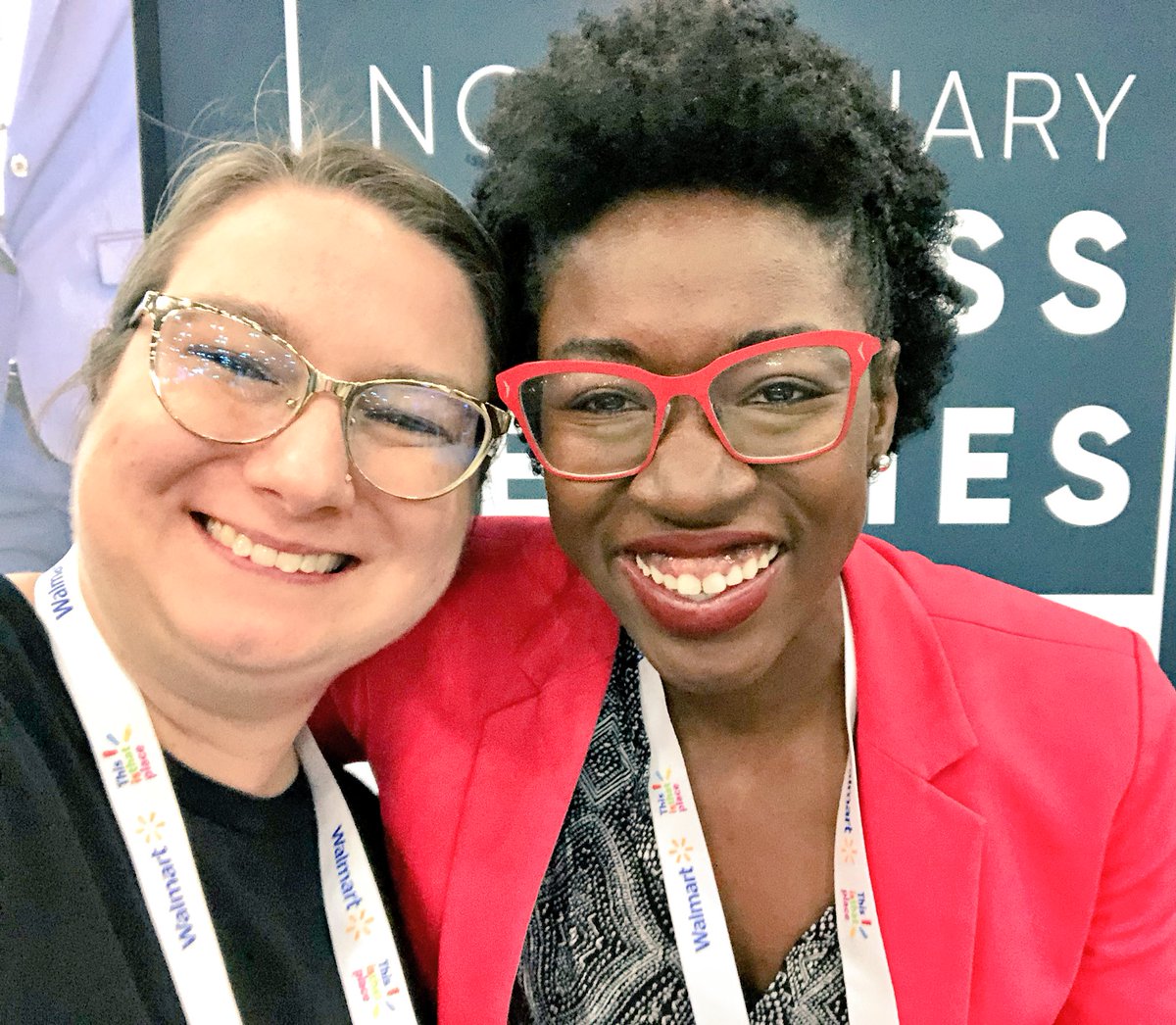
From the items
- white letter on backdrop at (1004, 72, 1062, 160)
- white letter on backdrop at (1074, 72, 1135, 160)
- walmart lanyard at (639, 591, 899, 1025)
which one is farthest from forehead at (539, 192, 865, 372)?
white letter on backdrop at (1074, 72, 1135, 160)

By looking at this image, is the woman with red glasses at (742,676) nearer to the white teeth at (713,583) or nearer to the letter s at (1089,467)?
the white teeth at (713,583)

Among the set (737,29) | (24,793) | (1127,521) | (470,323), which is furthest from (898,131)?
(1127,521)

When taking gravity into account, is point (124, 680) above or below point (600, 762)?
above

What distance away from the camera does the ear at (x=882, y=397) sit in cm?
116

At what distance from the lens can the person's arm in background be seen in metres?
1.14

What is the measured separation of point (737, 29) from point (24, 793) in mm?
1277

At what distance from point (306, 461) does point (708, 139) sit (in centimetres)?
64

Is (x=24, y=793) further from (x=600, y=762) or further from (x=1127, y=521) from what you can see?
(x=1127, y=521)

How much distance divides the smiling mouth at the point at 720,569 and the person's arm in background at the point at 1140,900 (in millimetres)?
538

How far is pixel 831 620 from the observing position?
4.27ft

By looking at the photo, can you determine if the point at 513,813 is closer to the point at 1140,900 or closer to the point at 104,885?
the point at 104,885

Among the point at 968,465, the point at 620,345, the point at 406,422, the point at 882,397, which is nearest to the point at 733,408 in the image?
the point at 620,345

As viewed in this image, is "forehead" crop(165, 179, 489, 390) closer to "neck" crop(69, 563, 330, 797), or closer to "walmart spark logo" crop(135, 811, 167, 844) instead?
"neck" crop(69, 563, 330, 797)

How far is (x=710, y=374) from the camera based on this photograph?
1001 millimetres
